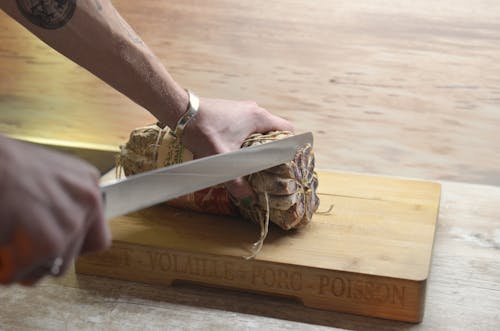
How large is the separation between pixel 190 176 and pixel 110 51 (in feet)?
1.08

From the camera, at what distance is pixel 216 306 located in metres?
1.29

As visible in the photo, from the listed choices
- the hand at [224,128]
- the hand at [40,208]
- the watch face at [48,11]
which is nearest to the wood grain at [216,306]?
the hand at [224,128]

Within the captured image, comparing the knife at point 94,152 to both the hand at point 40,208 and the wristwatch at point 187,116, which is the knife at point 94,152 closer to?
the wristwatch at point 187,116

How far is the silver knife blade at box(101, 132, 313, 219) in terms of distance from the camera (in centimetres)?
97

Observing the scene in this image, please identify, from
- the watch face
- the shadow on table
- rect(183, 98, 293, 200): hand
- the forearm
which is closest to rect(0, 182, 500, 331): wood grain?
the shadow on table

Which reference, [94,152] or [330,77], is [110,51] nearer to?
[94,152]

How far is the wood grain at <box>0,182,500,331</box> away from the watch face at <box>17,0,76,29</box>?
0.39 m

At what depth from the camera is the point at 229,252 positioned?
130cm

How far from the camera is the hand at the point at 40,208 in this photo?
27.9 inches

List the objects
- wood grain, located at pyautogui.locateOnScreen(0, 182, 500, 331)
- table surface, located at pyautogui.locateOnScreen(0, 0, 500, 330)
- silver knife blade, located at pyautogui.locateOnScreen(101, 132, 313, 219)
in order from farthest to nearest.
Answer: table surface, located at pyautogui.locateOnScreen(0, 0, 500, 330) → wood grain, located at pyautogui.locateOnScreen(0, 182, 500, 331) → silver knife blade, located at pyautogui.locateOnScreen(101, 132, 313, 219)

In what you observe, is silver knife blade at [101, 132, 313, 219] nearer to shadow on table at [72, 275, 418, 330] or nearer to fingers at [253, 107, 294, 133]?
fingers at [253, 107, 294, 133]

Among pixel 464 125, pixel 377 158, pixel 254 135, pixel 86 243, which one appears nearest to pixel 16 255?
pixel 86 243

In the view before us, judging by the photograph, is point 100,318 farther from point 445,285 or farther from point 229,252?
point 445,285

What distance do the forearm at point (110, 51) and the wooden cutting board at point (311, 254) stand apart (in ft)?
0.61
